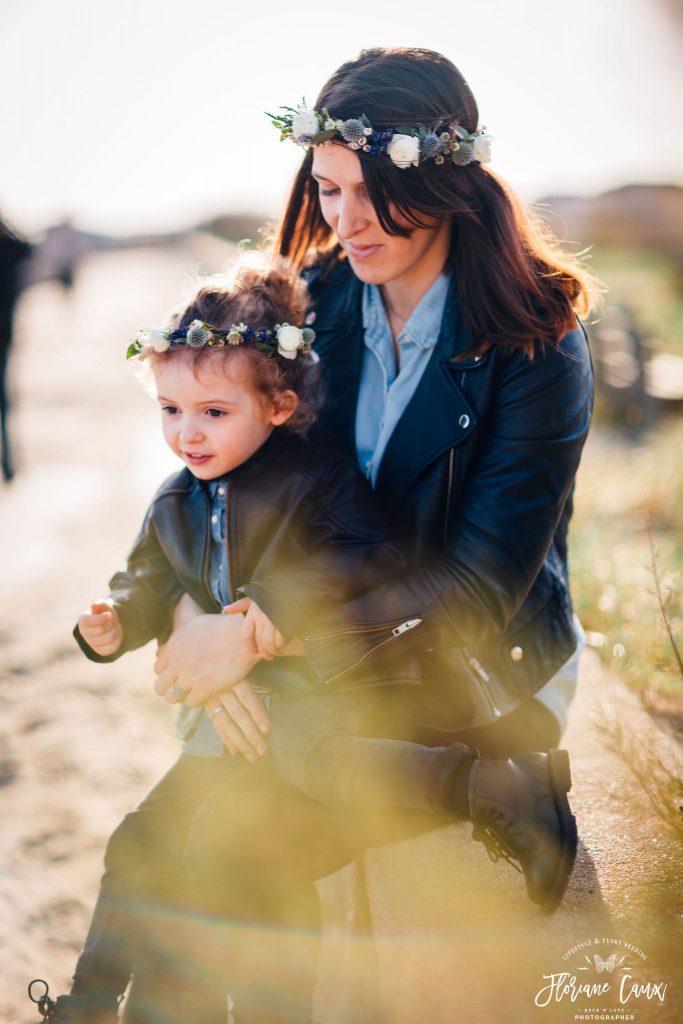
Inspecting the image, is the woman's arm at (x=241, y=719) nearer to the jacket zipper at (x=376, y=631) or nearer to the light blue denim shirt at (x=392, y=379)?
the jacket zipper at (x=376, y=631)

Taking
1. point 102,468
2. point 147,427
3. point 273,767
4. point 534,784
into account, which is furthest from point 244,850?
point 147,427

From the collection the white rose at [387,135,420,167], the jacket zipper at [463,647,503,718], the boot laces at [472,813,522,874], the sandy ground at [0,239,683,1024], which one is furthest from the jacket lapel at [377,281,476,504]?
the boot laces at [472,813,522,874]

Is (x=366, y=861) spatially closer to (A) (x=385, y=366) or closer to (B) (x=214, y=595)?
(B) (x=214, y=595)

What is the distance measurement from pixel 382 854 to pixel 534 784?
0.52m

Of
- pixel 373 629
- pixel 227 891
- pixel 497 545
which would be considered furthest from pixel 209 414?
pixel 227 891

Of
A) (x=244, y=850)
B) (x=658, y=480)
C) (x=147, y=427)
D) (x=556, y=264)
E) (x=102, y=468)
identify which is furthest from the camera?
(x=147, y=427)

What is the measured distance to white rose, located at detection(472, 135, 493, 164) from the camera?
2334 mm

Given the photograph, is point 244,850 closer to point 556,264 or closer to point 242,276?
point 242,276

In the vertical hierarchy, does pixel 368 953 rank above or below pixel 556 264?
below

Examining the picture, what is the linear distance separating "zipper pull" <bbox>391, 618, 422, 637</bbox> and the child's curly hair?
2.05 ft

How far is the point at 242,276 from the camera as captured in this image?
2.55 metres

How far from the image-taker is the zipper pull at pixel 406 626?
2.23 meters

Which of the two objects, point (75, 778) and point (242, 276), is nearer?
point (242, 276)

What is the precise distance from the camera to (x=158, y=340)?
2.35 m
